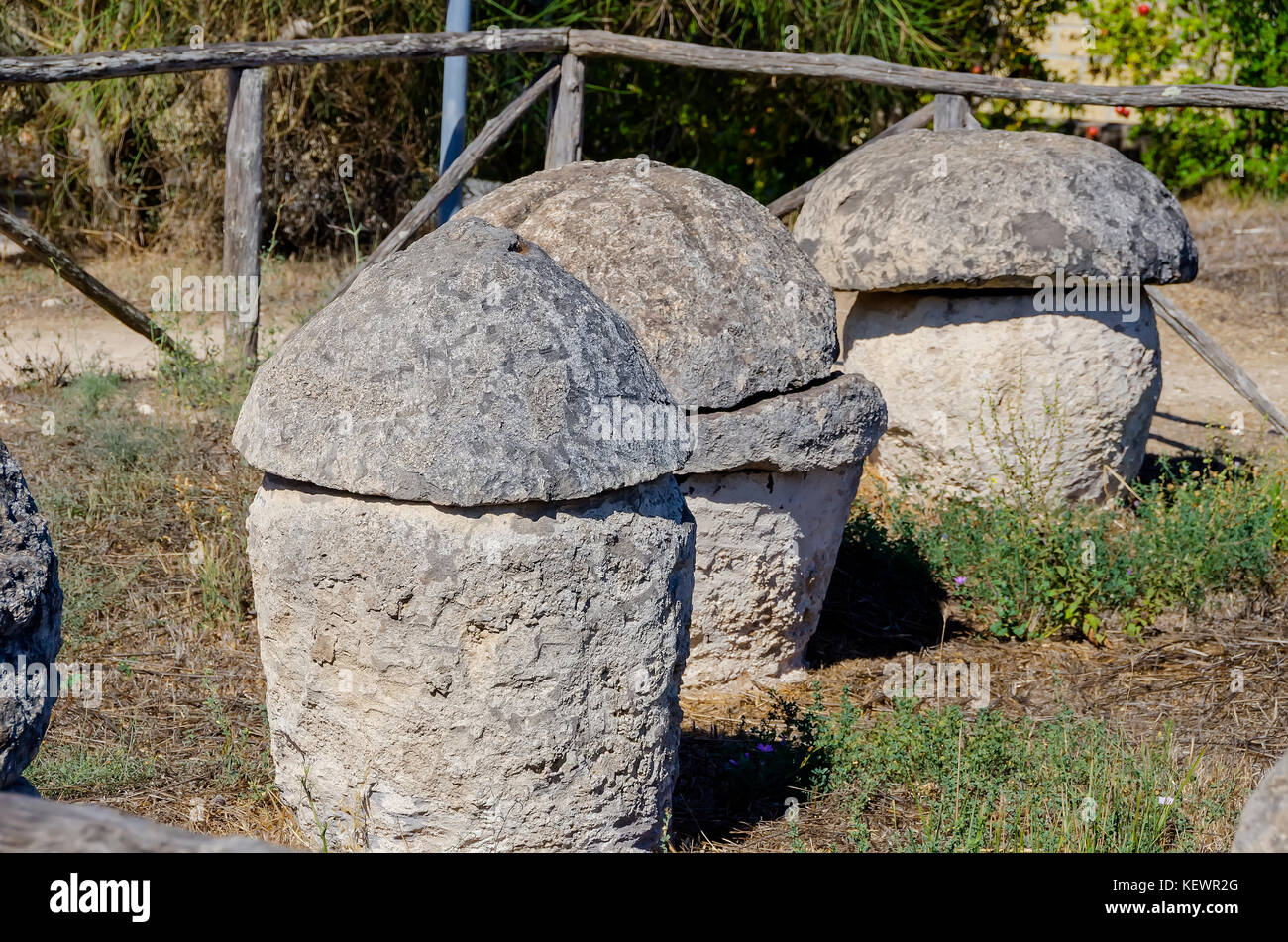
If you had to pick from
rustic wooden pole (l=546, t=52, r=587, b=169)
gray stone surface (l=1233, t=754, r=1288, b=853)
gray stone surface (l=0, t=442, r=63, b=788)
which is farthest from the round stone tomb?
rustic wooden pole (l=546, t=52, r=587, b=169)

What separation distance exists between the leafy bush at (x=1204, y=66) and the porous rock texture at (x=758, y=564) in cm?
885

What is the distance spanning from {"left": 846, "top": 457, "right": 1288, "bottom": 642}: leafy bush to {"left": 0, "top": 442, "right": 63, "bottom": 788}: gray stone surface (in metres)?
3.37

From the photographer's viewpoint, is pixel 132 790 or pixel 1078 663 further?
pixel 1078 663

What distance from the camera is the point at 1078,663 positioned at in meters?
4.71

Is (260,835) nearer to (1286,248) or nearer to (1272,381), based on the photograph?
(1272,381)

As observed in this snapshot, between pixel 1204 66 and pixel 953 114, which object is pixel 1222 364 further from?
pixel 1204 66

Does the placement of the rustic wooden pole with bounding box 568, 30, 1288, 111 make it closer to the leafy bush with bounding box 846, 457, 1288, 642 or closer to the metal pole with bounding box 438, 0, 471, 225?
the metal pole with bounding box 438, 0, 471, 225

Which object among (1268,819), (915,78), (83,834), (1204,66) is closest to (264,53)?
(915,78)

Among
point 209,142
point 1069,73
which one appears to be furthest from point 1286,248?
point 209,142

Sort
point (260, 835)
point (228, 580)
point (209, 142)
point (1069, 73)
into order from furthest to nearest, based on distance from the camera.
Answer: point (1069, 73)
point (209, 142)
point (228, 580)
point (260, 835)

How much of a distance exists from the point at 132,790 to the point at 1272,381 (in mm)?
7170

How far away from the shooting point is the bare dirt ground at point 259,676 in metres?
3.44

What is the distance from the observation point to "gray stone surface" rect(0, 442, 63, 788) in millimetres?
2277
